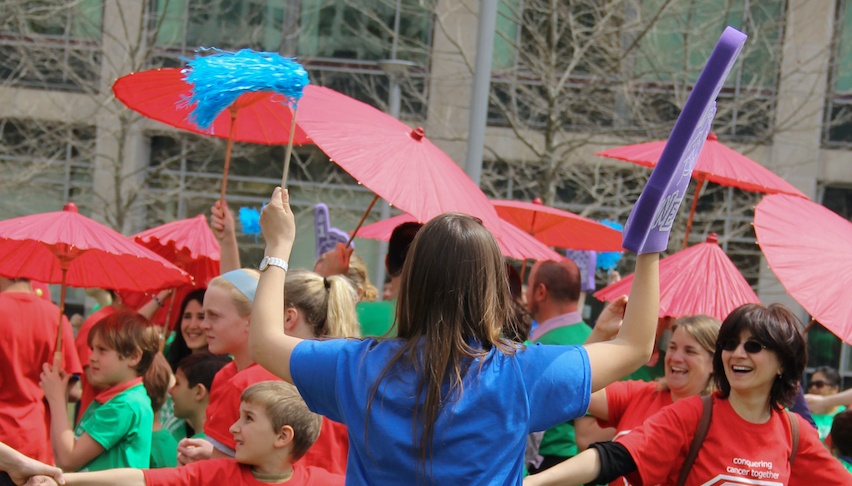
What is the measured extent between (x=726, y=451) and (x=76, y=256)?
3301 millimetres

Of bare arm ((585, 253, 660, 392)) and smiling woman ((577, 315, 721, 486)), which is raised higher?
bare arm ((585, 253, 660, 392))

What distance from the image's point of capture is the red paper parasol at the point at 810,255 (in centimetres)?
405

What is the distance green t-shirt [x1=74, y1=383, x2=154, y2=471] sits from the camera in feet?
15.6

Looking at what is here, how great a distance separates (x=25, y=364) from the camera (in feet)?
19.5

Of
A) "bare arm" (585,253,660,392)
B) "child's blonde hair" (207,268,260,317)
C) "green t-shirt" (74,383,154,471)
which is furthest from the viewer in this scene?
"green t-shirt" (74,383,154,471)

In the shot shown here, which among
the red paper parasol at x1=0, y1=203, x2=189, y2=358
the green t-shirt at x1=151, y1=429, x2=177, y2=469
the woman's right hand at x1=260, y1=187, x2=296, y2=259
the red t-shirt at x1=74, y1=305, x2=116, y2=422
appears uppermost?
the woman's right hand at x1=260, y1=187, x2=296, y2=259

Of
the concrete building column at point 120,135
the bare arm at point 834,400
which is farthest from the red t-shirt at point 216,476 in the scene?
the concrete building column at point 120,135

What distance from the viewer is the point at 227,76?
3.48 meters

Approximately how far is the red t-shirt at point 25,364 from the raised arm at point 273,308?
11.9 feet

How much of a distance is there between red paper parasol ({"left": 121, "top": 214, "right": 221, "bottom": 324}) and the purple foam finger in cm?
444

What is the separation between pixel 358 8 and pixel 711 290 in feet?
38.1

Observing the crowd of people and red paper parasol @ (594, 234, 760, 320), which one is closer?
the crowd of people

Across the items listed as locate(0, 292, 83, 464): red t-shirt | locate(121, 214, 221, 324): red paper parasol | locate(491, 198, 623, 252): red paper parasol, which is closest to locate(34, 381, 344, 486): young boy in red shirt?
locate(0, 292, 83, 464): red t-shirt

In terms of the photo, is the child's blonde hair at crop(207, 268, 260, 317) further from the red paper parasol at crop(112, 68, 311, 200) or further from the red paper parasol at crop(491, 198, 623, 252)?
the red paper parasol at crop(491, 198, 623, 252)
